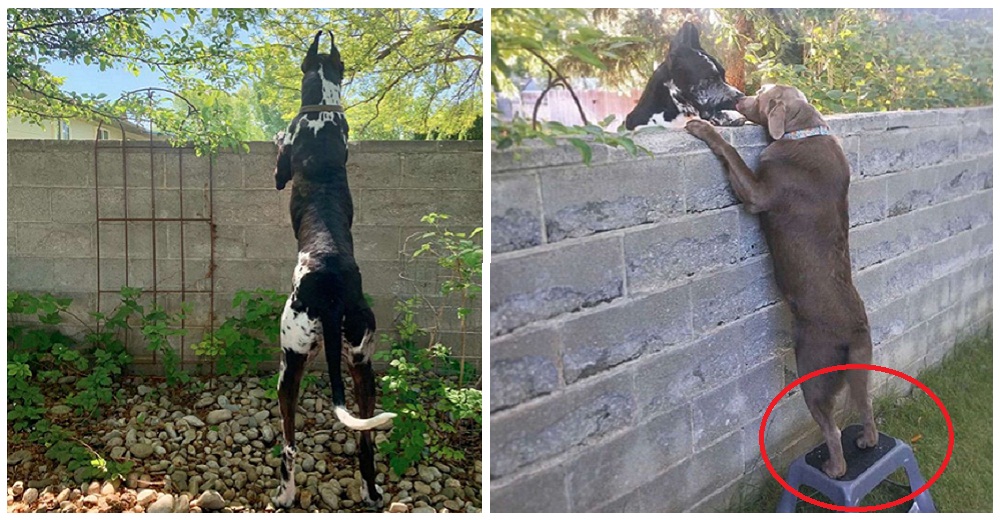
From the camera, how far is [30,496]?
7.51 feet

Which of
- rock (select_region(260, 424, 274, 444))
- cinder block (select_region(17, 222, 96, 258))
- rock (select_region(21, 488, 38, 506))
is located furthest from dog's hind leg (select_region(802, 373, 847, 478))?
cinder block (select_region(17, 222, 96, 258))

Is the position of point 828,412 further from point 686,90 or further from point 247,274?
point 247,274

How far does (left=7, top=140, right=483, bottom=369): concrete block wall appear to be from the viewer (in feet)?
8.89

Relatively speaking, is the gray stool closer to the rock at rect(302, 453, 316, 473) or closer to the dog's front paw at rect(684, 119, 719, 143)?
the dog's front paw at rect(684, 119, 719, 143)

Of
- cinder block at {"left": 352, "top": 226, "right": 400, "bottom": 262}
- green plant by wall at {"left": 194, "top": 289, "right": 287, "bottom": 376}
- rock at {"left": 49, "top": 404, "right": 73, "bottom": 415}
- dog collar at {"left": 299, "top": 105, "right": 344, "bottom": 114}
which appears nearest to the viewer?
dog collar at {"left": 299, "top": 105, "right": 344, "bottom": 114}

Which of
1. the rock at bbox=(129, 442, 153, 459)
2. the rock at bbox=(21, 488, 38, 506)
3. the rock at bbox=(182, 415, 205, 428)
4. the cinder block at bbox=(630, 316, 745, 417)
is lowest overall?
the rock at bbox=(21, 488, 38, 506)

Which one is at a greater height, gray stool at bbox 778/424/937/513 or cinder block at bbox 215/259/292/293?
cinder block at bbox 215/259/292/293

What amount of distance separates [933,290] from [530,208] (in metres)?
1.72

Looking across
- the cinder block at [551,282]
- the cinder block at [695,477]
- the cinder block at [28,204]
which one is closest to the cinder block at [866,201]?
the cinder block at [695,477]

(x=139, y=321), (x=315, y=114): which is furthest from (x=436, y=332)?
(x=139, y=321)

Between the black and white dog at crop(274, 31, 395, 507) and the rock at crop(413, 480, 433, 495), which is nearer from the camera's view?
the black and white dog at crop(274, 31, 395, 507)

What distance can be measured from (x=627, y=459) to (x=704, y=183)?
74cm

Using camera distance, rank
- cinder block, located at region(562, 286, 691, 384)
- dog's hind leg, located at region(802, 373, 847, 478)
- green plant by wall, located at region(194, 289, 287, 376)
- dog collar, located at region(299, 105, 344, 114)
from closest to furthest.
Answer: cinder block, located at region(562, 286, 691, 384) → dog's hind leg, located at region(802, 373, 847, 478) → dog collar, located at region(299, 105, 344, 114) → green plant by wall, located at region(194, 289, 287, 376)
